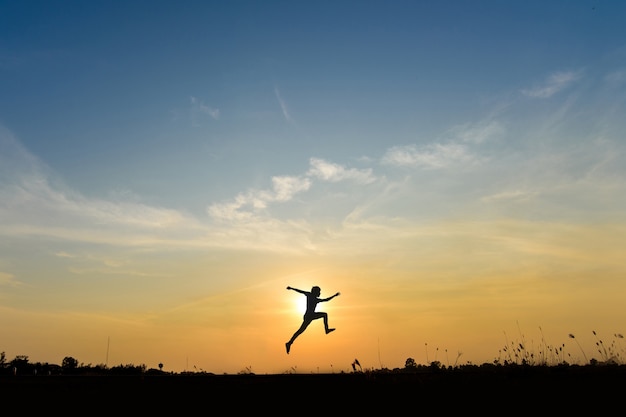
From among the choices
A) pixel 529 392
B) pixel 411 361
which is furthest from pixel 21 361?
pixel 529 392

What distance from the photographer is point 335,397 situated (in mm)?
6082

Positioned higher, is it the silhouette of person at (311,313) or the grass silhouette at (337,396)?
the silhouette of person at (311,313)

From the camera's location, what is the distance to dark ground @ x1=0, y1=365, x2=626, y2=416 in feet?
17.3

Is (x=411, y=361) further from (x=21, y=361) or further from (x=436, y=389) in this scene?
(x=21, y=361)

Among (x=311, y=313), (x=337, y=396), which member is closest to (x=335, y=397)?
(x=337, y=396)

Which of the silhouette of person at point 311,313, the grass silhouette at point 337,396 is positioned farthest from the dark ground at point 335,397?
the silhouette of person at point 311,313

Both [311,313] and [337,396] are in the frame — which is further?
[311,313]

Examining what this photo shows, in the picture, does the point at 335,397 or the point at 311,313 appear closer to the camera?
the point at 335,397

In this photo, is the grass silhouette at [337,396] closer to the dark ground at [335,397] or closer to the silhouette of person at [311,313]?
the dark ground at [335,397]

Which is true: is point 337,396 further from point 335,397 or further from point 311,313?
point 311,313

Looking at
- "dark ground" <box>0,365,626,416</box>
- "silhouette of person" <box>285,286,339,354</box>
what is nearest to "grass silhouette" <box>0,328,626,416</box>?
"dark ground" <box>0,365,626,416</box>

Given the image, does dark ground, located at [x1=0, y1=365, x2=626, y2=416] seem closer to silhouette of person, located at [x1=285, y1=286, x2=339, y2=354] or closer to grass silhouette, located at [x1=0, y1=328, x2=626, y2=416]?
grass silhouette, located at [x1=0, y1=328, x2=626, y2=416]

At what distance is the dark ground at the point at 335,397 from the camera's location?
17.3 feet

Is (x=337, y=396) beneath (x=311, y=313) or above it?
beneath
